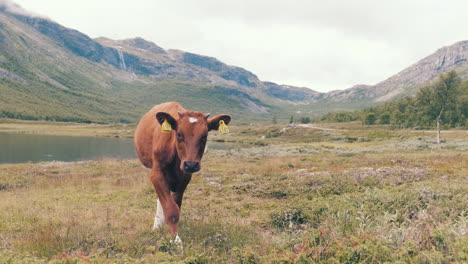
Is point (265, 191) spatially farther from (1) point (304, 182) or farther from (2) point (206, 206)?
(2) point (206, 206)

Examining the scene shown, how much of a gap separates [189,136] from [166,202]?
5.71 ft

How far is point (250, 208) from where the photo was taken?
11703 millimetres

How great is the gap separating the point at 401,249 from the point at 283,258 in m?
1.87

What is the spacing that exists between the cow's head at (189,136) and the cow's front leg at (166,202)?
107 cm

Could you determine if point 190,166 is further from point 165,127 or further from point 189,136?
point 165,127

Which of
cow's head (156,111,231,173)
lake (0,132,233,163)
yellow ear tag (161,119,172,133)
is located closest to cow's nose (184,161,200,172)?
cow's head (156,111,231,173)

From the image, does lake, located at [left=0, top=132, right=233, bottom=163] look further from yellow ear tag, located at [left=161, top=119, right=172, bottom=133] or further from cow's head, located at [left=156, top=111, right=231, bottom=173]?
cow's head, located at [left=156, top=111, right=231, bottom=173]

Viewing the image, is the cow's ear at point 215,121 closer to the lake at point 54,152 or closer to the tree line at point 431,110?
the lake at point 54,152

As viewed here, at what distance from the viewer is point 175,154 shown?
24.0 ft

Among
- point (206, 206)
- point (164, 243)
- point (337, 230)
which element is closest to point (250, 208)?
point (206, 206)

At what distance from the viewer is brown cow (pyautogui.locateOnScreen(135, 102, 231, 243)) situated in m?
Answer: 6.55

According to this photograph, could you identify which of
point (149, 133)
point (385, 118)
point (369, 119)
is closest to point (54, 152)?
point (149, 133)

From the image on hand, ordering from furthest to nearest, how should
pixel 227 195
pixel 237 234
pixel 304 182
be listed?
pixel 304 182
pixel 227 195
pixel 237 234

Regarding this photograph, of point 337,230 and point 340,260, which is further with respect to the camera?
point 337,230
